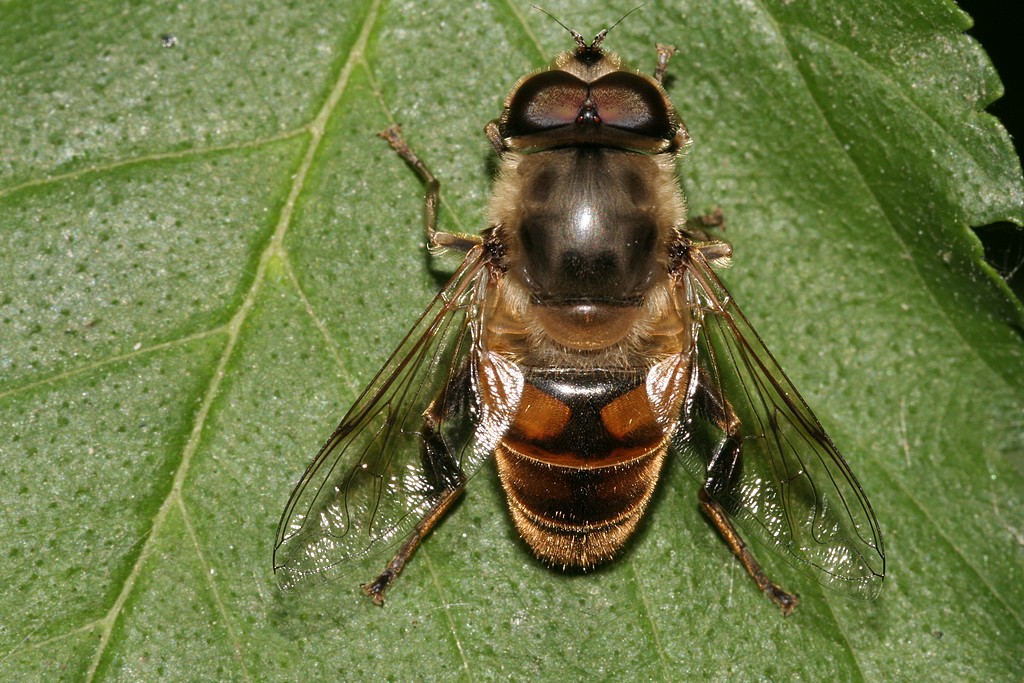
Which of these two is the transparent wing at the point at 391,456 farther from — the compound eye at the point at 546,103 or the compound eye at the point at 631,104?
the compound eye at the point at 631,104

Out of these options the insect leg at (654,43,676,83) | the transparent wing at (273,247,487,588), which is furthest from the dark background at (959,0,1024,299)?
the transparent wing at (273,247,487,588)

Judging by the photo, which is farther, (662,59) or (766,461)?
(662,59)

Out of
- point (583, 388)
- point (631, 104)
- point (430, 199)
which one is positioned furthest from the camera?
point (430, 199)

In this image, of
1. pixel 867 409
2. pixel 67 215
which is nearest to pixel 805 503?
pixel 867 409

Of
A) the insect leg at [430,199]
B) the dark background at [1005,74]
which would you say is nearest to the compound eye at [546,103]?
the insect leg at [430,199]

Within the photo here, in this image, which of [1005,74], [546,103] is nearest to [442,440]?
[546,103]

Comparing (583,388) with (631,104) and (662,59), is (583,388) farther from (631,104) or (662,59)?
(662,59)

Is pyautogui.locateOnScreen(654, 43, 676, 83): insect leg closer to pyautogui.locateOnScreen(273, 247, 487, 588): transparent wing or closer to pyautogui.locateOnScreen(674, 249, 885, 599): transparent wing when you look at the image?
pyautogui.locateOnScreen(674, 249, 885, 599): transparent wing
